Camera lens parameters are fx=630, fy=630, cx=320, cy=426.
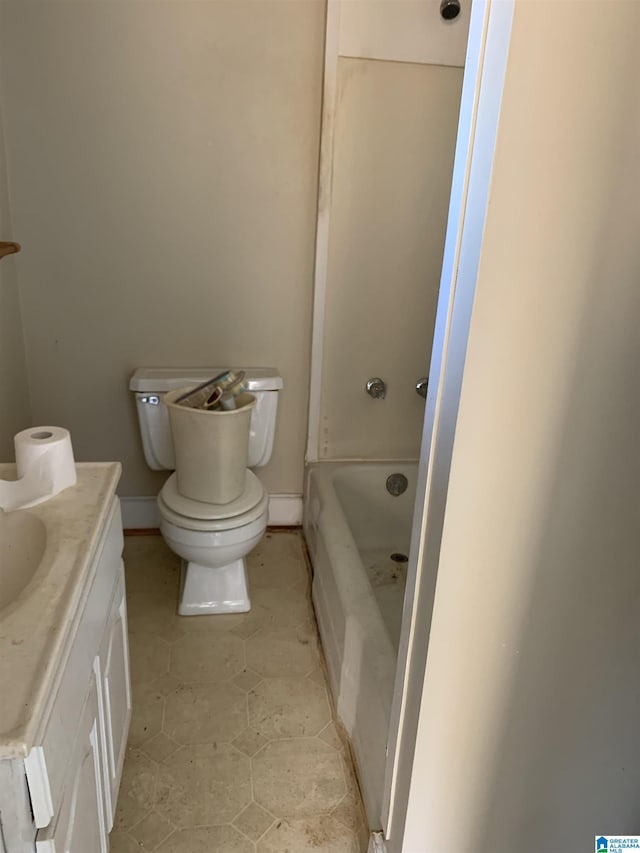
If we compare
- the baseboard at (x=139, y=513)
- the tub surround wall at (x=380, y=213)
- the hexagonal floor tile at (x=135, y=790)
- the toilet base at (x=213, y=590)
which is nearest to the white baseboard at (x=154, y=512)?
the baseboard at (x=139, y=513)

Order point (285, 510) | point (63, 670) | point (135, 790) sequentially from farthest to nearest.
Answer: point (285, 510)
point (135, 790)
point (63, 670)

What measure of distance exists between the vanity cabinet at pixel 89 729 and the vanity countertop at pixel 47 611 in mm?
35

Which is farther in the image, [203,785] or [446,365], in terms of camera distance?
[203,785]

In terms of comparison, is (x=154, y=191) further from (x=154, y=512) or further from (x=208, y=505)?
(x=154, y=512)

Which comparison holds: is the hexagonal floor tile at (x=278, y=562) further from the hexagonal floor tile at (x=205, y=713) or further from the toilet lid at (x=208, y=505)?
the hexagonal floor tile at (x=205, y=713)

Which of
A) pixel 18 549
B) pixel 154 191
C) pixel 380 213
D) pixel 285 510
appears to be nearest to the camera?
pixel 18 549

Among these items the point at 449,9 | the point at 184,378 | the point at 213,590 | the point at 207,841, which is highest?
the point at 449,9

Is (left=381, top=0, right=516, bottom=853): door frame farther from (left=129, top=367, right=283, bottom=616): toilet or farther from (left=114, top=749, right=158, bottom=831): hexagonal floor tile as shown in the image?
(left=129, top=367, right=283, bottom=616): toilet

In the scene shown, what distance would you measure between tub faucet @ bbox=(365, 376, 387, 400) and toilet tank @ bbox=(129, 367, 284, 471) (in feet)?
1.20

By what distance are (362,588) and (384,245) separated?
49.2 inches

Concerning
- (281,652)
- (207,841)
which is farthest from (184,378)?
(207,841)

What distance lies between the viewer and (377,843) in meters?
1.25

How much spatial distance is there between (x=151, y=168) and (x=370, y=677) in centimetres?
174

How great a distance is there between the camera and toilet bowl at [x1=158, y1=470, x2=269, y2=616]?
6.40 feet
